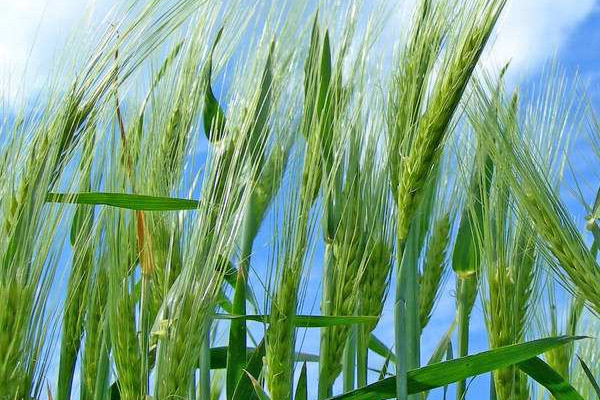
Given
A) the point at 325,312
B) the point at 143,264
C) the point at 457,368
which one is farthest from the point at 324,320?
the point at 143,264

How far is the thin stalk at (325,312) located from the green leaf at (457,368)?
0.09 meters

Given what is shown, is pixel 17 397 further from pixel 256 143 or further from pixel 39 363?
pixel 256 143

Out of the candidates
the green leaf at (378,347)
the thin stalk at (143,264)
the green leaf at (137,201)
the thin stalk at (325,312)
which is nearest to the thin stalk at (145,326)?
the thin stalk at (143,264)

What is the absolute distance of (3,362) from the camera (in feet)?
4.41

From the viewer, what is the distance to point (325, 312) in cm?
156

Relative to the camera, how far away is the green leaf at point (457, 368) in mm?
1447

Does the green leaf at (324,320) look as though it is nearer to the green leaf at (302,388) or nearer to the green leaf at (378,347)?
the green leaf at (302,388)

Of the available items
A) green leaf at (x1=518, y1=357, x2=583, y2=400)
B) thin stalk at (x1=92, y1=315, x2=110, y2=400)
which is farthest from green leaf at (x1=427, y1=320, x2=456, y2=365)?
thin stalk at (x1=92, y1=315, x2=110, y2=400)

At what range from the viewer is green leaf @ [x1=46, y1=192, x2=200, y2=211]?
1.56 metres

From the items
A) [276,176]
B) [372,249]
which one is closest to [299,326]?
[372,249]

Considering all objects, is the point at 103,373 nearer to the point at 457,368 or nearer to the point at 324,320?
the point at 324,320

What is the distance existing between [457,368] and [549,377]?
24 centimetres

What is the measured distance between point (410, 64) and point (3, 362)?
72cm

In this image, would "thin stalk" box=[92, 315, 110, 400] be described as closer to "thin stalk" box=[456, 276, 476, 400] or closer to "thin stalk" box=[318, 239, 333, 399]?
"thin stalk" box=[318, 239, 333, 399]
